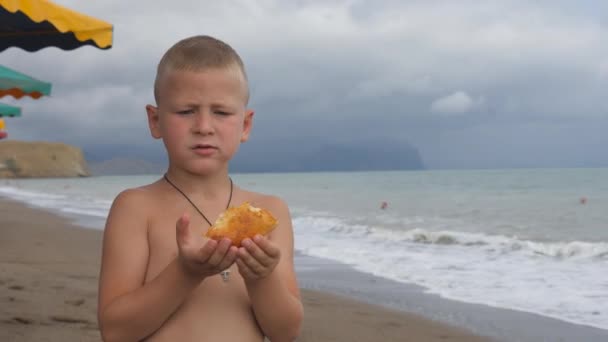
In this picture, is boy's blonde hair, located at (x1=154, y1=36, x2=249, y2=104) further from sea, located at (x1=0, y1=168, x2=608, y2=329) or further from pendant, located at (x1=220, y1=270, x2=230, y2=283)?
sea, located at (x1=0, y1=168, x2=608, y2=329)

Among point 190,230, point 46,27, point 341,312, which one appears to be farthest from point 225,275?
point 46,27

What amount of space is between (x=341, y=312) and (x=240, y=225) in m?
4.02

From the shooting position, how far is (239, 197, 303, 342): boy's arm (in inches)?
67.7

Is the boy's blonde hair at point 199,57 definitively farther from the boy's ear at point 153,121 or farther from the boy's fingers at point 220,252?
the boy's fingers at point 220,252

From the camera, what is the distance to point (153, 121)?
1.91 meters

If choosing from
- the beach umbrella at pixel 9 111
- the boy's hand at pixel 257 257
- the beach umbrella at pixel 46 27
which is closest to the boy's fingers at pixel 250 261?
the boy's hand at pixel 257 257

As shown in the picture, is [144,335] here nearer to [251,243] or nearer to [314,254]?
[251,243]

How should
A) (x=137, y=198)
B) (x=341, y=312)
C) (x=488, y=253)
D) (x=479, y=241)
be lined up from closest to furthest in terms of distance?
(x=137, y=198) → (x=341, y=312) → (x=488, y=253) → (x=479, y=241)

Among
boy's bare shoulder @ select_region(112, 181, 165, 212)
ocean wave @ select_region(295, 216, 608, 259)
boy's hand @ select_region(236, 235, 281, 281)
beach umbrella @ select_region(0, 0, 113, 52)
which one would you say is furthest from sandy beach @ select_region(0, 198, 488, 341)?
ocean wave @ select_region(295, 216, 608, 259)

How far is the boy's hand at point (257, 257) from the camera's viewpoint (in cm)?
153

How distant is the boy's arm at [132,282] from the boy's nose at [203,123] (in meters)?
0.30

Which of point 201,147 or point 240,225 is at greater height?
point 201,147

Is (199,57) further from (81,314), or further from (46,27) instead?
(46,27)

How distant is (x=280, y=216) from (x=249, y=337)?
0.40 meters
